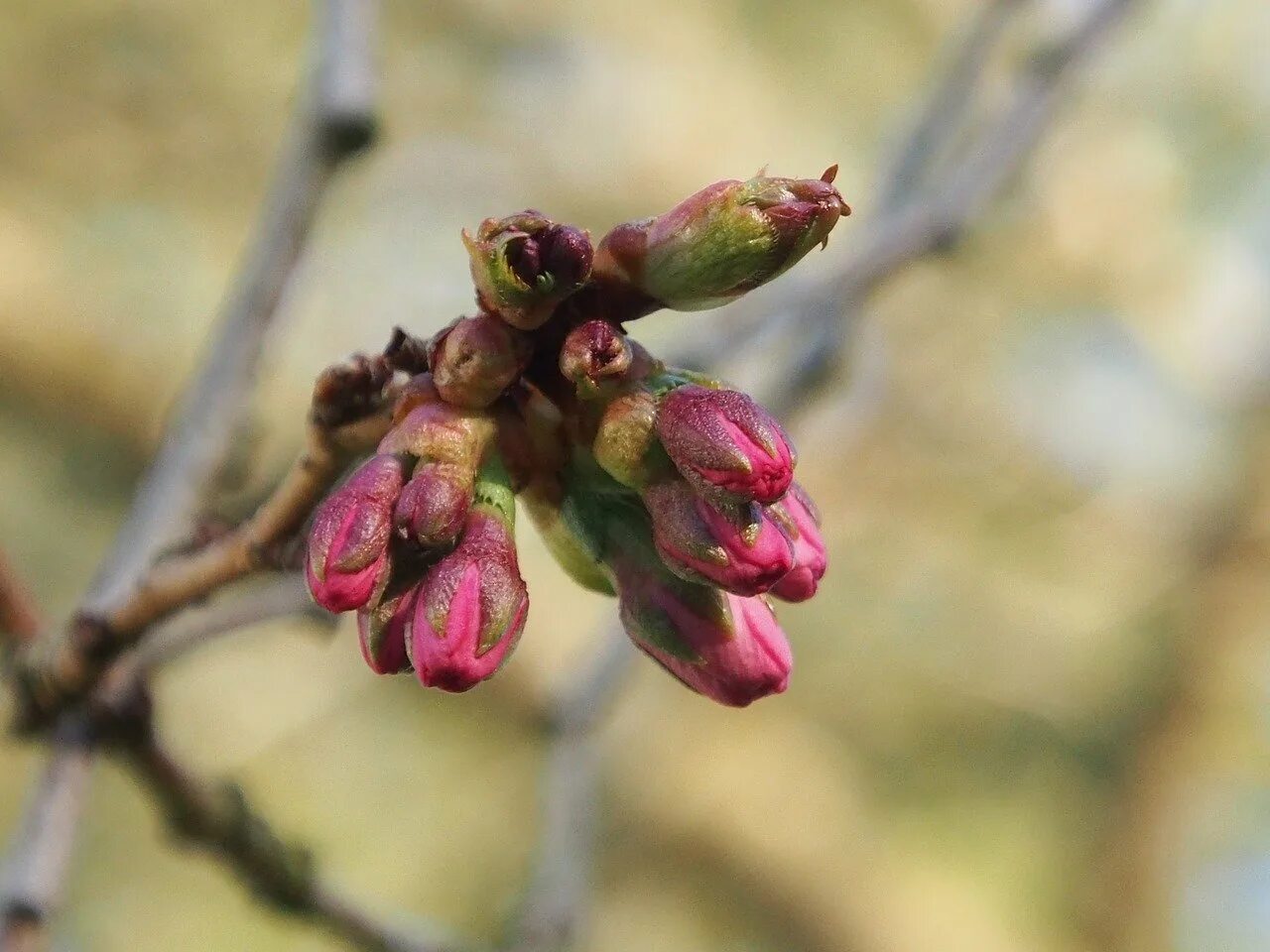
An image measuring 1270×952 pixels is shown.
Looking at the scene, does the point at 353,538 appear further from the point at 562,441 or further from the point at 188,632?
the point at 188,632

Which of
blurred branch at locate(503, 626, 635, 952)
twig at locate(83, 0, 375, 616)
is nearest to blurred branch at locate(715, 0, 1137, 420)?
blurred branch at locate(503, 626, 635, 952)

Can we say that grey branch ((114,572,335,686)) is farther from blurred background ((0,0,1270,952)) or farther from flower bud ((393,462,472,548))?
blurred background ((0,0,1270,952))

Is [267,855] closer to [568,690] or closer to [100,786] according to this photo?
[568,690]

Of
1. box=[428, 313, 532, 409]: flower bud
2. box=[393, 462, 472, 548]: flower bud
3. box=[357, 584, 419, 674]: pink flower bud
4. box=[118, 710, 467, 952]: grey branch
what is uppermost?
box=[428, 313, 532, 409]: flower bud

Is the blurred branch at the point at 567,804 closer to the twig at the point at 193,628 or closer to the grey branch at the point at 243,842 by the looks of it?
the grey branch at the point at 243,842

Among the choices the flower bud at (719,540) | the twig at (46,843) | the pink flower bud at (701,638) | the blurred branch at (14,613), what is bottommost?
the twig at (46,843)

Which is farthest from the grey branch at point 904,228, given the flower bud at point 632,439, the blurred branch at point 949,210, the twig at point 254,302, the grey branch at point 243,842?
the flower bud at point 632,439

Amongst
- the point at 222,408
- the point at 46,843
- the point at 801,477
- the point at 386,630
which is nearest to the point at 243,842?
the point at 46,843

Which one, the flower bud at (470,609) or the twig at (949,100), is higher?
the twig at (949,100)
